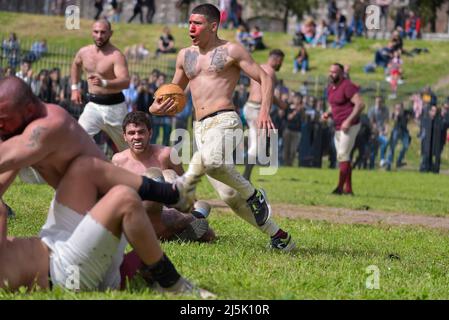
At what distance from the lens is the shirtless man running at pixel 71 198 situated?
235 inches

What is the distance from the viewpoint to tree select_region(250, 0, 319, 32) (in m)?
55.9

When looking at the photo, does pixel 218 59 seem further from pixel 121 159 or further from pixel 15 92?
pixel 15 92

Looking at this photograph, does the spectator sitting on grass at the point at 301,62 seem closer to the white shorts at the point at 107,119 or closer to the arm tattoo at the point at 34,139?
the white shorts at the point at 107,119

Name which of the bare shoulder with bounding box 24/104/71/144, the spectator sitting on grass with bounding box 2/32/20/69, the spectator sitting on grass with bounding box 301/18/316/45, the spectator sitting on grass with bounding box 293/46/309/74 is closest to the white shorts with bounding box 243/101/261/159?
the spectator sitting on grass with bounding box 2/32/20/69

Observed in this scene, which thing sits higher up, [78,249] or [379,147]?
[78,249]

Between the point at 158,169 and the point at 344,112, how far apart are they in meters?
8.54

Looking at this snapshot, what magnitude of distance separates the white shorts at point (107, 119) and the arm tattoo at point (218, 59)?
4049mm

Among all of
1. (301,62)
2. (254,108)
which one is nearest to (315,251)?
(254,108)

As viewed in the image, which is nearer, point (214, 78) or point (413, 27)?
point (214, 78)

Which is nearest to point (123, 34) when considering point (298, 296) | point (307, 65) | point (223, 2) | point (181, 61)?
point (223, 2)

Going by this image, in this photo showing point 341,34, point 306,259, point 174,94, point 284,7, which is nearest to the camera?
point 306,259

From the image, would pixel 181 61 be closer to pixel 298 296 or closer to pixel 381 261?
pixel 381 261

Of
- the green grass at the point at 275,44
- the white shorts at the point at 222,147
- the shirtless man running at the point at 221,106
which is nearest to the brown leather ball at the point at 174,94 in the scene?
the shirtless man running at the point at 221,106

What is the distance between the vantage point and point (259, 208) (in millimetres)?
9312
